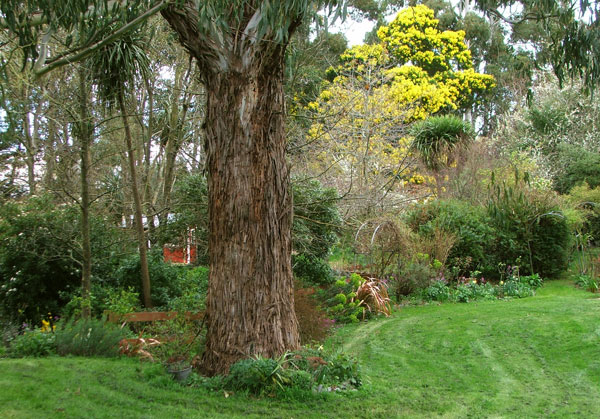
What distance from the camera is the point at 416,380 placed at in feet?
20.9

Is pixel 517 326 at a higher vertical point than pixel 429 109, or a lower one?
lower

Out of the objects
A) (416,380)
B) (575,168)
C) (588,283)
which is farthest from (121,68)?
(575,168)

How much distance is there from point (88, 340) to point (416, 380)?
3.87 meters

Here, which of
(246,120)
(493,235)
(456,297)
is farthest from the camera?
(493,235)

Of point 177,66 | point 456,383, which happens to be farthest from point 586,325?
point 177,66

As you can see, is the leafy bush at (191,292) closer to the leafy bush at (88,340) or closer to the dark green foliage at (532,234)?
the leafy bush at (88,340)

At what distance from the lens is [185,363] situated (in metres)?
5.99

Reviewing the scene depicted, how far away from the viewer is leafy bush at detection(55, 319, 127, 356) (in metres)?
6.40

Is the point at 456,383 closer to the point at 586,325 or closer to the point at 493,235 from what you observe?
the point at 586,325

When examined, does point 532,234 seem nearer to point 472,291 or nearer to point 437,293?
point 472,291

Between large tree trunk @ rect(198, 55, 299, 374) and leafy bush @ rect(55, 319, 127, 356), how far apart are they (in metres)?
1.41

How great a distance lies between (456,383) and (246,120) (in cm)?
379

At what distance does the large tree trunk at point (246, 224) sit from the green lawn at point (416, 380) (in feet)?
2.29

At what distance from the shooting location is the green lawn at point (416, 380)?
193 inches
